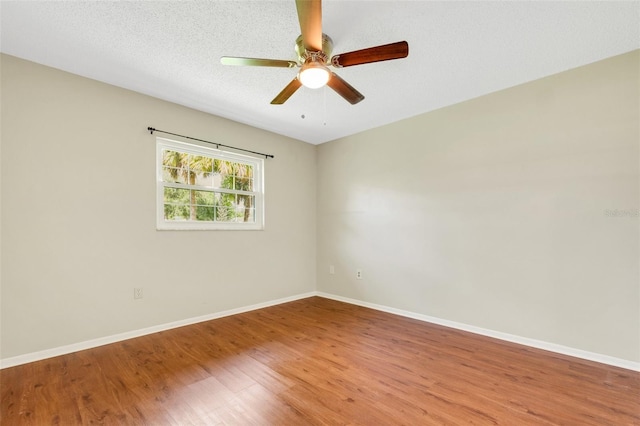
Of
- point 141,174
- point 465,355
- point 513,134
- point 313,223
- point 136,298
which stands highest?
point 513,134

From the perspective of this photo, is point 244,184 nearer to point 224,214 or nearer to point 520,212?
point 224,214

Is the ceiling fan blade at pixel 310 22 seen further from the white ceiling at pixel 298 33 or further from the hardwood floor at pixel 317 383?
the hardwood floor at pixel 317 383

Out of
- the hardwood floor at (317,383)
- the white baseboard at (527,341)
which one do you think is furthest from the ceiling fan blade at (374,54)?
the white baseboard at (527,341)

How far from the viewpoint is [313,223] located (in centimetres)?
475

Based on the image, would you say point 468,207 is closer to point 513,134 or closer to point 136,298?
point 513,134

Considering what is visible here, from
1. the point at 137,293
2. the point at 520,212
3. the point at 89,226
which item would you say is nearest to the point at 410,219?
the point at 520,212

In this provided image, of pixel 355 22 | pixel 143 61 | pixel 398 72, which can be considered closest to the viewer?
pixel 355 22

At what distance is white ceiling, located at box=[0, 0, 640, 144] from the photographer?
1.85 m

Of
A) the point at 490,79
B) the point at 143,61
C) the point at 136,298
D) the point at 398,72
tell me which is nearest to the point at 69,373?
the point at 136,298

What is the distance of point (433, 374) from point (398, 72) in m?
2.57

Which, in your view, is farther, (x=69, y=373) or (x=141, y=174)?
(x=141, y=174)

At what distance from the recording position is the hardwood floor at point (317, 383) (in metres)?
1.65

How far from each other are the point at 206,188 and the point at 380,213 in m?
2.34

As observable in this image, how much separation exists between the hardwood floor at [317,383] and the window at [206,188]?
135 cm
